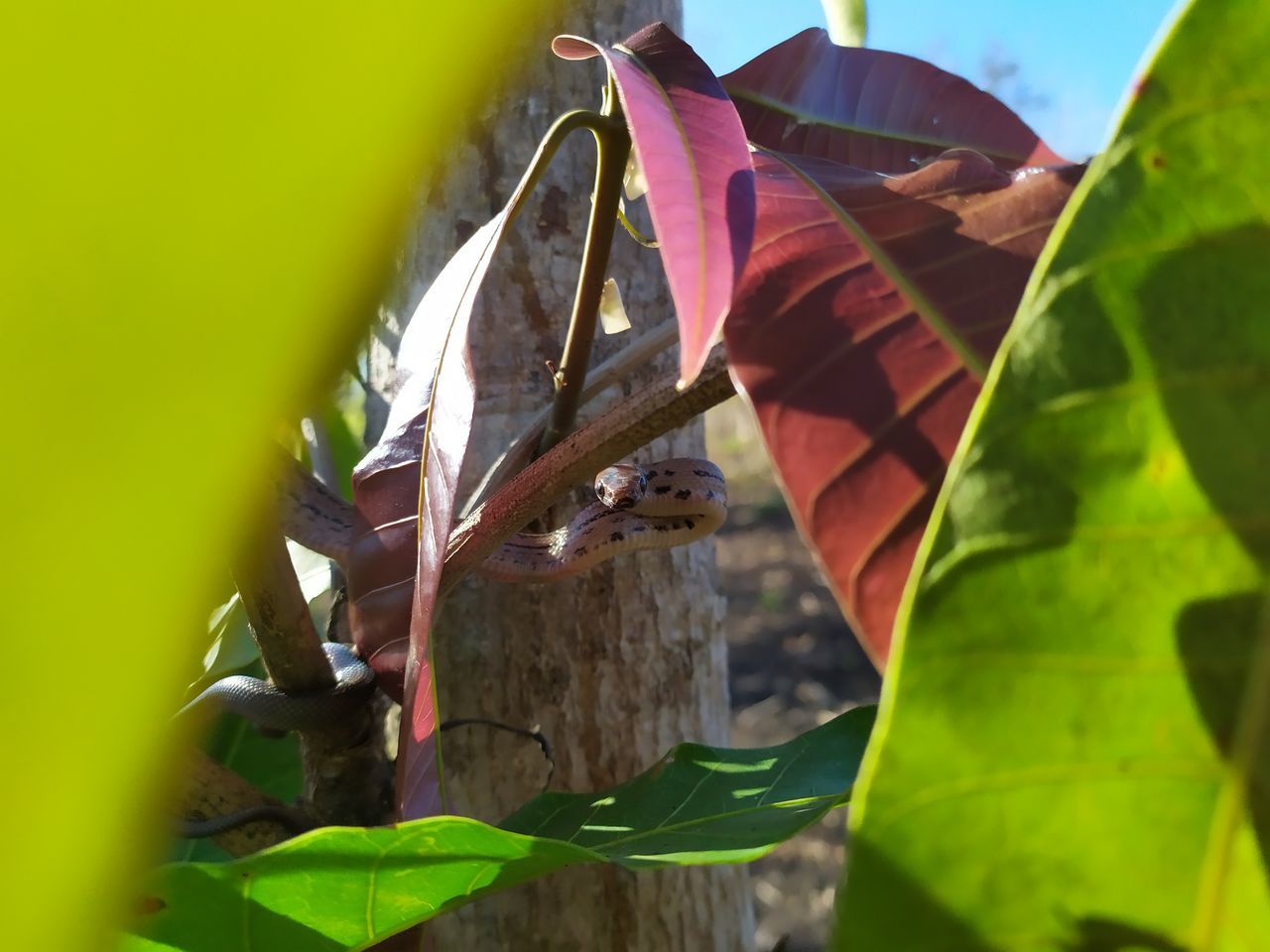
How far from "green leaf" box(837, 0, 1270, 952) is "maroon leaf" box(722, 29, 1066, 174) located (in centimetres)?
62

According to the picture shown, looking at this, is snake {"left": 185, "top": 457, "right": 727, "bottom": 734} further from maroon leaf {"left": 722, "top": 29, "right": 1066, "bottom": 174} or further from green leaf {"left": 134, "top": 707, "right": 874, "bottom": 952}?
maroon leaf {"left": 722, "top": 29, "right": 1066, "bottom": 174}

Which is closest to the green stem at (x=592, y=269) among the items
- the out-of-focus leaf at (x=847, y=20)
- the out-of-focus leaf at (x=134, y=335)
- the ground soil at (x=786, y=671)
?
the out-of-focus leaf at (x=847, y=20)

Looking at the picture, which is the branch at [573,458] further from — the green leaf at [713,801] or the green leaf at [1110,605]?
the green leaf at [1110,605]

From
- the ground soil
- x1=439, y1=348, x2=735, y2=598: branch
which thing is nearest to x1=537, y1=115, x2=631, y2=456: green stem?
x1=439, y1=348, x2=735, y2=598: branch

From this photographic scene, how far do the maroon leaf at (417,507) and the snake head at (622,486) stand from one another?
1.10 ft

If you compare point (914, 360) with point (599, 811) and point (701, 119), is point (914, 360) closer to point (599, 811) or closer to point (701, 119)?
point (701, 119)

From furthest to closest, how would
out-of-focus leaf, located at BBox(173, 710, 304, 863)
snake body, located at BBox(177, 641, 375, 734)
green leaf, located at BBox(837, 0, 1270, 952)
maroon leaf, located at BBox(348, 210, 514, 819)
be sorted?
out-of-focus leaf, located at BBox(173, 710, 304, 863) < snake body, located at BBox(177, 641, 375, 734) < maroon leaf, located at BBox(348, 210, 514, 819) < green leaf, located at BBox(837, 0, 1270, 952)

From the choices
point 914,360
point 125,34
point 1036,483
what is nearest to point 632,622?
point 914,360

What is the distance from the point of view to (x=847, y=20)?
104cm

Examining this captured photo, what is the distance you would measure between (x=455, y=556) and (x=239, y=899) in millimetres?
326

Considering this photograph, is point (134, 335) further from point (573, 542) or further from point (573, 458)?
point (573, 542)

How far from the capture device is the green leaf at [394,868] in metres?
0.49

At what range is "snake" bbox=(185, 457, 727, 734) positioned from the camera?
2.75 feet

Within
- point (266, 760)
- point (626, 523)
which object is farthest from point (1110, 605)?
point (266, 760)
